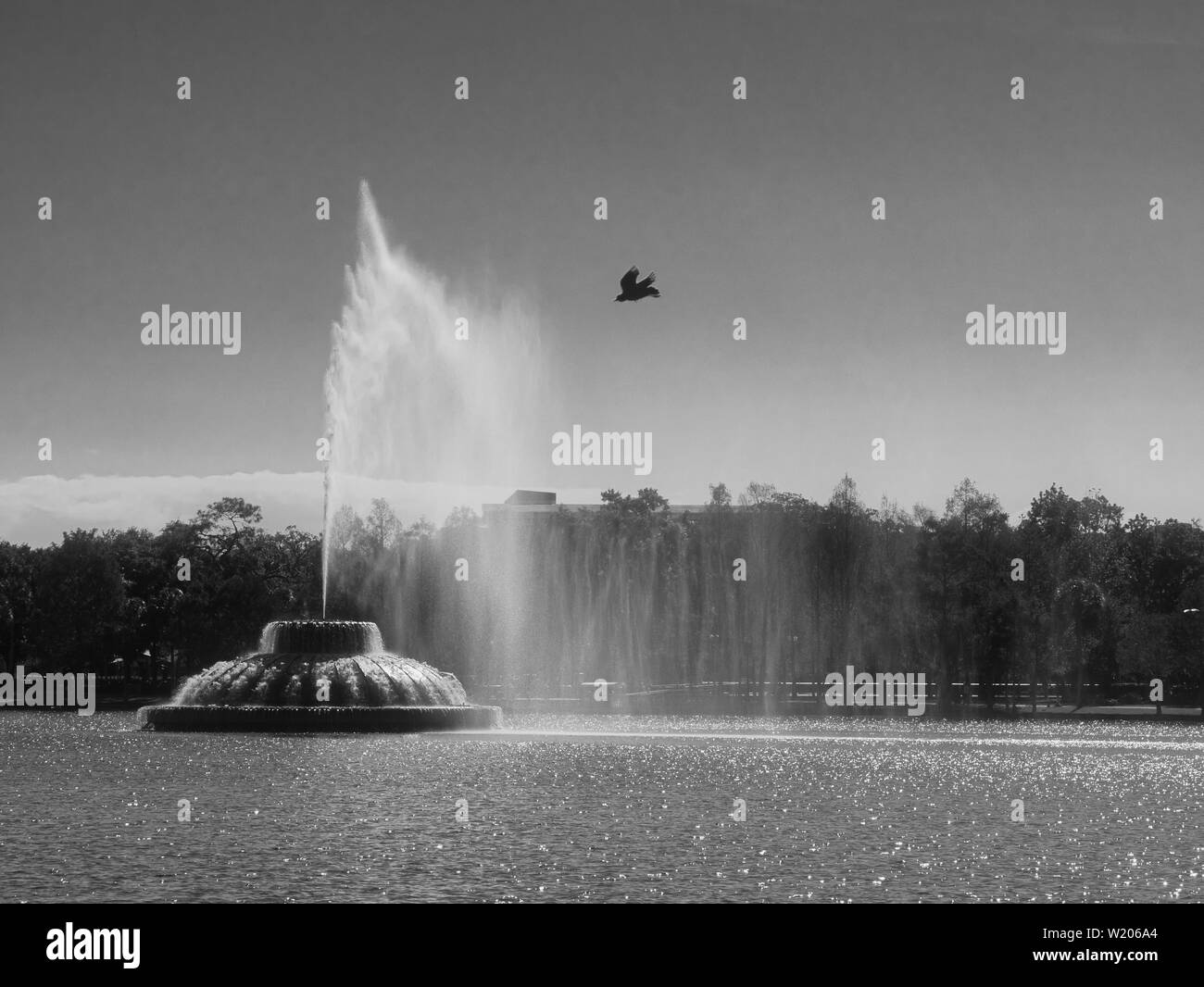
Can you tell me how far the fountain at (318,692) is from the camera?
159 feet

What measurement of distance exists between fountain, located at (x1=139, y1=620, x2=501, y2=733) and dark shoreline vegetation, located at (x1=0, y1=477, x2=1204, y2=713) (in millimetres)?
27505

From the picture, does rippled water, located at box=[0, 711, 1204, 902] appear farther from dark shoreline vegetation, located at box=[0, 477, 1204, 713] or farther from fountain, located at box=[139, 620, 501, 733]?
dark shoreline vegetation, located at box=[0, 477, 1204, 713]

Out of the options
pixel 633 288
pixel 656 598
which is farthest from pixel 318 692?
pixel 656 598

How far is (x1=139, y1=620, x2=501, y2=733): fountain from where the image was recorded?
159ft

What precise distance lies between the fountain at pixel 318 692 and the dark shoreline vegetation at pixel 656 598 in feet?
90.2

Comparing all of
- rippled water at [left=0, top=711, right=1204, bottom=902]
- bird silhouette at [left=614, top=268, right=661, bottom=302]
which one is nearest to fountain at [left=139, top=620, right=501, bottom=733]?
rippled water at [left=0, top=711, right=1204, bottom=902]

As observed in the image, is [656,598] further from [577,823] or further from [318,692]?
[577,823]

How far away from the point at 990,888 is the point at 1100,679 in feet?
270

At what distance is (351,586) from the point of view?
9288 cm

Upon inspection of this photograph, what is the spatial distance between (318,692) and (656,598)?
4831cm

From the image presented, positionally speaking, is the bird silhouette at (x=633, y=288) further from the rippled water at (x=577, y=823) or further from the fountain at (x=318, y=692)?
the fountain at (x=318, y=692)

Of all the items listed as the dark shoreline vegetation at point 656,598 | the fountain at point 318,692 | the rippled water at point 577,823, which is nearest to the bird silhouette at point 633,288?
the rippled water at point 577,823

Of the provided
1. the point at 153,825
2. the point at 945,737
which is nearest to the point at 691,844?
the point at 153,825
